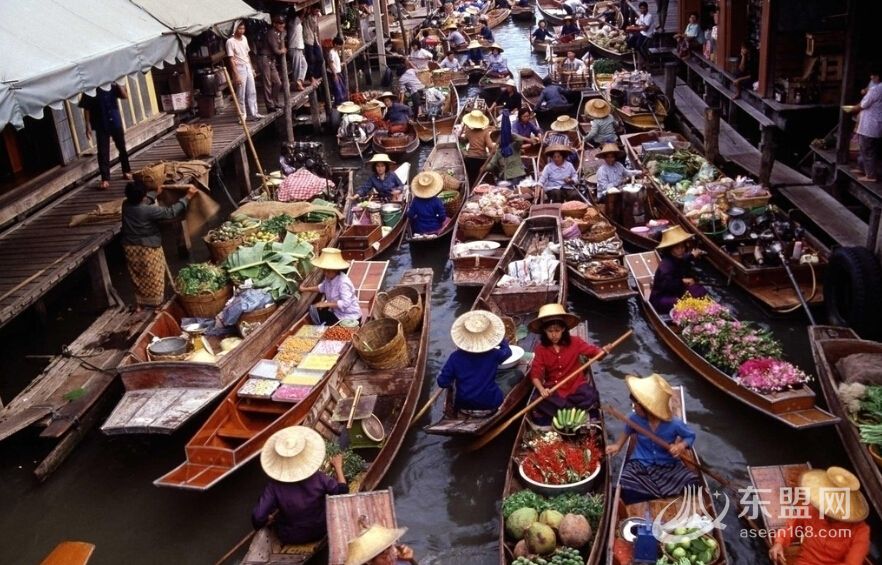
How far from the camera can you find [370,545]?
5.31m

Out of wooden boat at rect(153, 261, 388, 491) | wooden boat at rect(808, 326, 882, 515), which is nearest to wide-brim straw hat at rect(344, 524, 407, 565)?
wooden boat at rect(153, 261, 388, 491)

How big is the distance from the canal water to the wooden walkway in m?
1.66

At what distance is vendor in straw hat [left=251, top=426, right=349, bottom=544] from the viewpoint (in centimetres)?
620

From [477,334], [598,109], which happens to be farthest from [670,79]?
[477,334]

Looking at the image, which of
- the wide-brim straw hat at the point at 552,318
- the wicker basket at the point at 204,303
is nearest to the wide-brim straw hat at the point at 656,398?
the wide-brim straw hat at the point at 552,318

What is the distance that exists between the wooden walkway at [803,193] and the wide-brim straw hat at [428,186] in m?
5.28

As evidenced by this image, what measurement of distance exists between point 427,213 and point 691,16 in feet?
32.6

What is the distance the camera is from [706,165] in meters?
13.6

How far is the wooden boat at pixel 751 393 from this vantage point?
7672mm

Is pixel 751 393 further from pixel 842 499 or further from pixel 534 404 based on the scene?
pixel 842 499

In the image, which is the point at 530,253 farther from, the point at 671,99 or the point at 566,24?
the point at 566,24

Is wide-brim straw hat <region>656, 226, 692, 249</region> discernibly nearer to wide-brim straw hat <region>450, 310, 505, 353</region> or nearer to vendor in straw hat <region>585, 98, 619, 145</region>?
wide-brim straw hat <region>450, 310, 505, 353</region>

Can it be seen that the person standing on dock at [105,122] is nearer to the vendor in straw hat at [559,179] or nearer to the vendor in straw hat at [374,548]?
the vendor in straw hat at [559,179]

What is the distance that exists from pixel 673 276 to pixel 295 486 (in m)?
5.59
